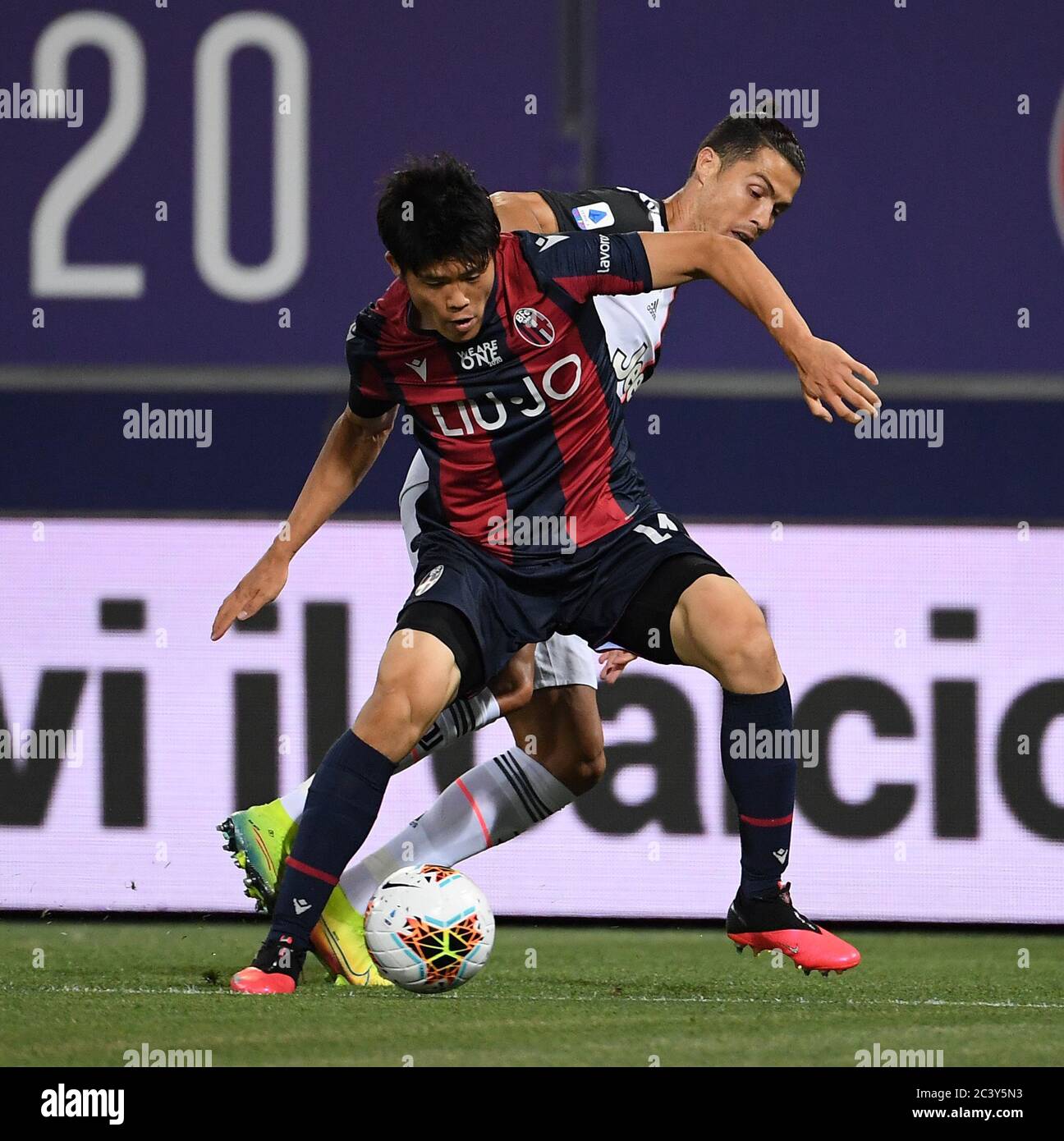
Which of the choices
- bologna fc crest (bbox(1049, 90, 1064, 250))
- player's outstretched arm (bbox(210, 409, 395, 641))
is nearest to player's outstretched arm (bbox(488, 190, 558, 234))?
player's outstretched arm (bbox(210, 409, 395, 641))

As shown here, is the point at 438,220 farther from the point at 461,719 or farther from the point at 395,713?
the point at 461,719

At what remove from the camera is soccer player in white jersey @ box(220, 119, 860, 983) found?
4.20 m

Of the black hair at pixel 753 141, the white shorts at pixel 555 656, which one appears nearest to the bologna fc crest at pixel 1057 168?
the black hair at pixel 753 141

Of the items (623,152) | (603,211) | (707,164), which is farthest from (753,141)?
(623,152)

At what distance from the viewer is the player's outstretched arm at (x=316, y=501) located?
4.00 m

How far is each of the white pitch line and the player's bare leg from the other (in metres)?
0.12

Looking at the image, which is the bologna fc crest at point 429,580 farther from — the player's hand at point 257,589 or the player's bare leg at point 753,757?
the player's bare leg at point 753,757

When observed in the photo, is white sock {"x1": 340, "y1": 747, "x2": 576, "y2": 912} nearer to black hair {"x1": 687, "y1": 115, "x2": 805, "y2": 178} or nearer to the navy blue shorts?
the navy blue shorts

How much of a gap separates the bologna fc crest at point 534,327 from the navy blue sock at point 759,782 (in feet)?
2.50

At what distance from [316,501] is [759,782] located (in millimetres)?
1062

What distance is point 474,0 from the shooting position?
7.88 m

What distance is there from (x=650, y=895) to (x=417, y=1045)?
2.73 meters

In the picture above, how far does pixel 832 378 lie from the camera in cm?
345

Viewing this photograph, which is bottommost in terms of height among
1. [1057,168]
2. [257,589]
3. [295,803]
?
[295,803]
